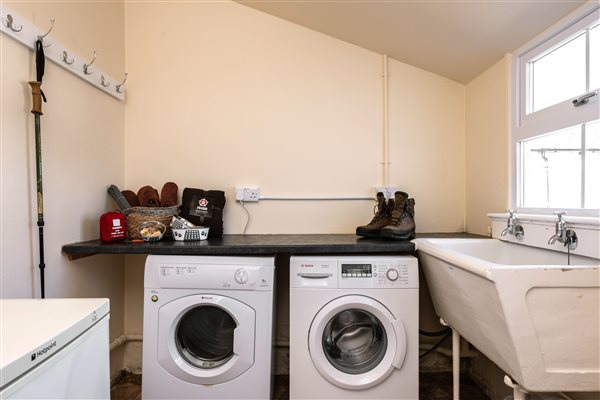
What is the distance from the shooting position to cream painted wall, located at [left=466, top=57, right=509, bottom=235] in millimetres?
1686

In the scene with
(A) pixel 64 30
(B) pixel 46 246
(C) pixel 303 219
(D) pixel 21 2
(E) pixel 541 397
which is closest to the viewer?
(E) pixel 541 397

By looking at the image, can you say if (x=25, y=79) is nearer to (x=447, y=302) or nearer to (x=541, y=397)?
(x=447, y=302)

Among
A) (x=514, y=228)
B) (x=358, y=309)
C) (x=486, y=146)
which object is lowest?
(x=358, y=309)

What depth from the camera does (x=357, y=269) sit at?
1.49m

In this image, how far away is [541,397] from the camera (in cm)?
116

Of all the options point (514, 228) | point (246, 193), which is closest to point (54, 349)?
point (246, 193)

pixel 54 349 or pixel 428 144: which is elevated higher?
pixel 428 144

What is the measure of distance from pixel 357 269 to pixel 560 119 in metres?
1.17

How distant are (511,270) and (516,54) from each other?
1.36 m

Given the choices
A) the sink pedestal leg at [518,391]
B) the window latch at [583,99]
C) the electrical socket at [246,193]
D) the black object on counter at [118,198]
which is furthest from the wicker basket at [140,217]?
the window latch at [583,99]

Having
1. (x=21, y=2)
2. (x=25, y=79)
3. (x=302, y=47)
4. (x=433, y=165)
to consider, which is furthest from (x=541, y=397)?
(x=21, y=2)

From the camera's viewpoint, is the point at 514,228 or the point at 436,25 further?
the point at 436,25

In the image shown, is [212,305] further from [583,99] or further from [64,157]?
[583,99]

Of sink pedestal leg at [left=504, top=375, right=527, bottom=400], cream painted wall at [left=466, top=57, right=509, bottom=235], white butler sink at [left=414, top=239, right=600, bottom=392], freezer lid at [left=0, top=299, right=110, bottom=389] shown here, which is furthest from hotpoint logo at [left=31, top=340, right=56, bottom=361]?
cream painted wall at [left=466, top=57, right=509, bottom=235]
